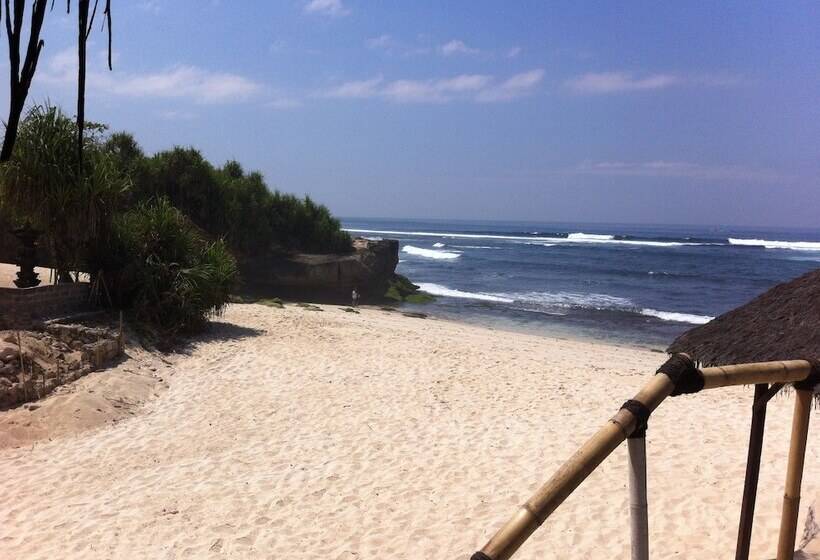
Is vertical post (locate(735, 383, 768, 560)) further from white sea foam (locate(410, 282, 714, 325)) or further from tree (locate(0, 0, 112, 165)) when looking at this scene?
white sea foam (locate(410, 282, 714, 325))

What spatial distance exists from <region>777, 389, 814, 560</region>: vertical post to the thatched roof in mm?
2713

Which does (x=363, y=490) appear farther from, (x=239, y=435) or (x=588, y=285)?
(x=588, y=285)

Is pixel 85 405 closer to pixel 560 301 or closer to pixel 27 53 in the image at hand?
pixel 27 53

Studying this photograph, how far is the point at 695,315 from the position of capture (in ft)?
87.0

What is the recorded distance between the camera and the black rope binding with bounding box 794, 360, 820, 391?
2549mm

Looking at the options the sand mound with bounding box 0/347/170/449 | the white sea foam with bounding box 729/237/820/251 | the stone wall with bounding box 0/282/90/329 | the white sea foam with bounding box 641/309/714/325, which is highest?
the white sea foam with bounding box 729/237/820/251

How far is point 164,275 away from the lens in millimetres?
12133

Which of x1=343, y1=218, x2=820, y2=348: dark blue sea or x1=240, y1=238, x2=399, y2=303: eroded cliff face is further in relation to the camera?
x1=240, y1=238, x2=399, y2=303: eroded cliff face

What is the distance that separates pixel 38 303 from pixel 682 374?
10613mm

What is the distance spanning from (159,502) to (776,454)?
20.1 feet

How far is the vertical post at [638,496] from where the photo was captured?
199 centimetres

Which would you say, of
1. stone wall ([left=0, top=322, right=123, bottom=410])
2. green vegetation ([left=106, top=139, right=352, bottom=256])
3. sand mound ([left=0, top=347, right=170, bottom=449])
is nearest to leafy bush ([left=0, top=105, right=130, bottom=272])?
stone wall ([left=0, top=322, right=123, bottom=410])

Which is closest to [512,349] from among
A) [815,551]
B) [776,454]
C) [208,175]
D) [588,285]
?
[776,454]

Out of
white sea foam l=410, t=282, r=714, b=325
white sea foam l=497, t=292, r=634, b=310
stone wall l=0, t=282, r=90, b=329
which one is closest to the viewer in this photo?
stone wall l=0, t=282, r=90, b=329
